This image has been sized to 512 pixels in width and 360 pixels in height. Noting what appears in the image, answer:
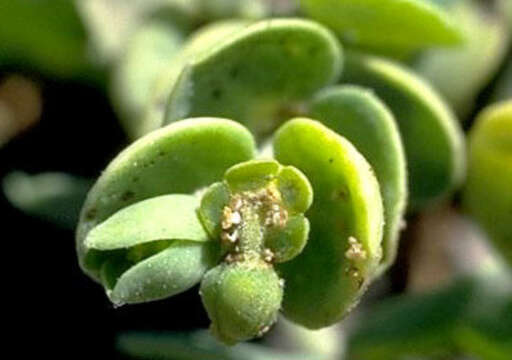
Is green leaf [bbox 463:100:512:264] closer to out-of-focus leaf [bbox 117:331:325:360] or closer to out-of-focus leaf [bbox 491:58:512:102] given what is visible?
out-of-focus leaf [bbox 491:58:512:102]

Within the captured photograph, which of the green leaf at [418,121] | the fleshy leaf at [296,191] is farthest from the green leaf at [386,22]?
the fleshy leaf at [296,191]

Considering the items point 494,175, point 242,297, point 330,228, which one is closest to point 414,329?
point 494,175

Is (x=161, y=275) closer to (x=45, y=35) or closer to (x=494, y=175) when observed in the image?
(x=494, y=175)

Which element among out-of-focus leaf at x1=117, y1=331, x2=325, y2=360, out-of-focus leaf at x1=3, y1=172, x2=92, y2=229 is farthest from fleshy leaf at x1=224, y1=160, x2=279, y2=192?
out-of-focus leaf at x1=3, y1=172, x2=92, y2=229

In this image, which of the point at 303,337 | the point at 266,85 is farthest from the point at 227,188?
the point at 303,337

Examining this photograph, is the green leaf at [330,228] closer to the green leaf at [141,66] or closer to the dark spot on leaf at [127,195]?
the dark spot on leaf at [127,195]
